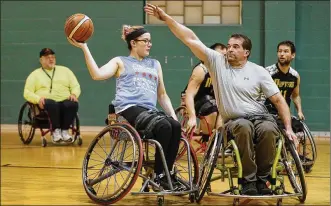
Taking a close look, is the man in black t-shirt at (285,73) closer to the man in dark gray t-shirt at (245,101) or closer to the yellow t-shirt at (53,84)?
the man in dark gray t-shirt at (245,101)

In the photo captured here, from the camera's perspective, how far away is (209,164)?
3695 mm

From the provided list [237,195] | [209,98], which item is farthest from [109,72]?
[209,98]

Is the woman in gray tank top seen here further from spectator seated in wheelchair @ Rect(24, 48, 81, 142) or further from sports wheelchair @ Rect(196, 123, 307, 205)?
spectator seated in wheelchair @ Rect(24, 48, 81, 142)

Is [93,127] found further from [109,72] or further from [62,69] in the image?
[109,72]

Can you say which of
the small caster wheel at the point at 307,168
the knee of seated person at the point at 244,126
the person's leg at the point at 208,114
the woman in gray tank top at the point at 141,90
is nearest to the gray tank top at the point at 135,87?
the woman in gray tank top at the point at 141,90

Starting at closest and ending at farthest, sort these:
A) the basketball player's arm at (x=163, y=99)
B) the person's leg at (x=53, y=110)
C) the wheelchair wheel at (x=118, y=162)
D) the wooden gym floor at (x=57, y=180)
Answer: the wheelchair wheel at (x=118, y=162)
the wooden gym floor at (x=57, y=180)
the basketball player's arm at (x=163, y=99)
the person's leg at (x=53, y=110)

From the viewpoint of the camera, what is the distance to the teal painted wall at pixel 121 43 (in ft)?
24.9

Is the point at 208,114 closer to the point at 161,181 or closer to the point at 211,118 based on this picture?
the point at 211,118

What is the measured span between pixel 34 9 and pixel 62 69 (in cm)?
141

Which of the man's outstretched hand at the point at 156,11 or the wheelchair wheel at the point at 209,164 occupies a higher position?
the man's outstretched hand at the point at 156,11

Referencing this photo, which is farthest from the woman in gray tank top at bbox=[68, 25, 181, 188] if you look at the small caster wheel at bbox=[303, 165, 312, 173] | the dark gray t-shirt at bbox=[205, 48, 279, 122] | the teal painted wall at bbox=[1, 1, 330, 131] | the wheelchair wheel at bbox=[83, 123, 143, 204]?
the teal painted wall at bbox=[1, 1, 330, 131]

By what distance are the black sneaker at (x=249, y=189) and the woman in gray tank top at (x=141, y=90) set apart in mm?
461

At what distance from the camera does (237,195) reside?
3.66 meters

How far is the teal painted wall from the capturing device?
24.9 ft
